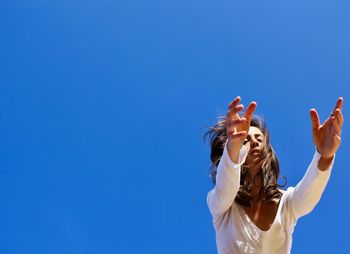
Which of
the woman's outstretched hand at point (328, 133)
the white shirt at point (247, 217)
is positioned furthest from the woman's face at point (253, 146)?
the woman's outstretched hand at point (328, 133)

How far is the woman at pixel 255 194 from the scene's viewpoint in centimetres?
299

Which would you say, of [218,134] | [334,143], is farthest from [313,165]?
[218,134]

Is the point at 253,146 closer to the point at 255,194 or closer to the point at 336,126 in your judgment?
the point at 255,194

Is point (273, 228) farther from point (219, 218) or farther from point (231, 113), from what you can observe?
point (231, 113)

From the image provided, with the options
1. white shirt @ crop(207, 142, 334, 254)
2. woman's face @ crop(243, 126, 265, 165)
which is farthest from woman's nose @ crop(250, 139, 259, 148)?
white shirt @ crop(207, 142, 334, 254)

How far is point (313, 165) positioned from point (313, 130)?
22 centimetres

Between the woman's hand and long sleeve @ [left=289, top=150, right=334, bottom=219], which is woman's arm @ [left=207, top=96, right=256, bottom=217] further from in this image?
long sleeve @ [left=289, top=150, right=334, bottom=219]

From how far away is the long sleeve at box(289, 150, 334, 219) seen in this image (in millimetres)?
3066

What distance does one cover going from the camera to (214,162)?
3.76 metres

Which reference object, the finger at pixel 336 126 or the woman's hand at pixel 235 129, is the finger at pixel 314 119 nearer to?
the finger at pixel 336 126

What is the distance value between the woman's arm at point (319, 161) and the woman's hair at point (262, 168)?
27cm

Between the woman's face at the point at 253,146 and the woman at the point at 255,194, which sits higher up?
the woman's face at the point at 253,146

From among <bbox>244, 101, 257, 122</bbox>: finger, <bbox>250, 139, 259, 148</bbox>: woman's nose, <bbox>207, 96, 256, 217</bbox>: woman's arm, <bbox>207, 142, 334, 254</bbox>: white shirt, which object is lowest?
<bbox>207, 142, 334, 254</bbox>: white shirt

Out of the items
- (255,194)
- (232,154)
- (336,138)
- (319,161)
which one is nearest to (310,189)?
(319,161)
